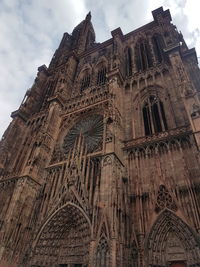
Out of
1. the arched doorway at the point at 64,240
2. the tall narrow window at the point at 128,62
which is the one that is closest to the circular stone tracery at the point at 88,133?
the arched doorway at the point at 64,240

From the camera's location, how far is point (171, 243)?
8508 millimetres

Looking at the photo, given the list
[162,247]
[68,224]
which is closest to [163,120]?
[162,247]

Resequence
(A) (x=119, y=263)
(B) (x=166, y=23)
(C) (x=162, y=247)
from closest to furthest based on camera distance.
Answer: (A) (x=119, y=263) → (C) (x=162, y=247) → (B) (x=166, y=23)

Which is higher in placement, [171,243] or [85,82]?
[85,82]

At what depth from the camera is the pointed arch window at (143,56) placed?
1788 centimetres

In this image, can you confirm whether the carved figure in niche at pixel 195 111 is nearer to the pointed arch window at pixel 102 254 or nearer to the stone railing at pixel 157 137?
the stone railing at pixel 157 137

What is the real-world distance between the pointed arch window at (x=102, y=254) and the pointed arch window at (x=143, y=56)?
13991 millimetres

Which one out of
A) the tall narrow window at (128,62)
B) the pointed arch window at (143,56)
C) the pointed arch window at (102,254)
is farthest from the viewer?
the tall narrow window at (128,62)

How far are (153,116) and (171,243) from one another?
7743mm

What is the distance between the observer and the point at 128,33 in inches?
880

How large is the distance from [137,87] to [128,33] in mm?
9836

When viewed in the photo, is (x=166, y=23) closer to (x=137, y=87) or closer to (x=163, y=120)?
(x=137, y=87)

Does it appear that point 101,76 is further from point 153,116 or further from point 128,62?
point 153,116

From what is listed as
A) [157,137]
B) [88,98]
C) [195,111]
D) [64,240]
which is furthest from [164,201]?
[88,98]
